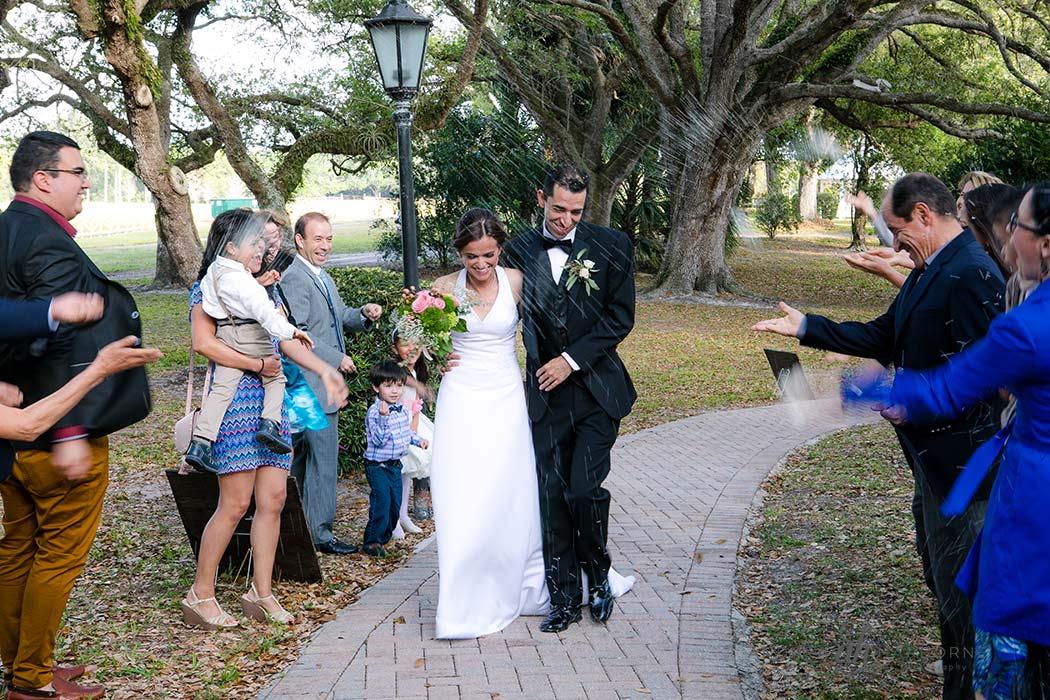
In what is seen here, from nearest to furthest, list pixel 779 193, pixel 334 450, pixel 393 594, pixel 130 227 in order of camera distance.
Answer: pixel 393 594, pixel 334 450, pixel 779 193, pixel 130 227

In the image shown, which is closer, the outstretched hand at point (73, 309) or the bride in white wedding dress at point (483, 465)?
the outstretched hand at point (73, 309)

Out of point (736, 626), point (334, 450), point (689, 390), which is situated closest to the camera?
point (736, 626)

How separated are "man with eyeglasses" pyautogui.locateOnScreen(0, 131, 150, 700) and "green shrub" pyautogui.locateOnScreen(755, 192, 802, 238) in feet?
132

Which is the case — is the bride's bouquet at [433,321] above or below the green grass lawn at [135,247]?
above

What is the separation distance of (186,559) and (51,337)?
3266 millimetres

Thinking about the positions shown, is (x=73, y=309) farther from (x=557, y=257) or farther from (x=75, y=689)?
(x=557, y=257)

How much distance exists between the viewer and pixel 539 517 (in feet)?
19.1

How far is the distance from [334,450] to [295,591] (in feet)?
3.76

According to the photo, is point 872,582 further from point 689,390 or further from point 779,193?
point 779,193

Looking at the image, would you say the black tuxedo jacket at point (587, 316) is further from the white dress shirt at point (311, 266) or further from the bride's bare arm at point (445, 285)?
the white dress shirt at point (311, 266)

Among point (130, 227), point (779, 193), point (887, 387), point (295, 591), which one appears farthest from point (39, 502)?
point (130, 227)

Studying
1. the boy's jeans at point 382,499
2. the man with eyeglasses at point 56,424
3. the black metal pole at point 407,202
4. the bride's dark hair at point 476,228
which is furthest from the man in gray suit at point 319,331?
the man with eyeglasses at point 56,424

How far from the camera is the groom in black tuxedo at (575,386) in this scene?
18.5ft

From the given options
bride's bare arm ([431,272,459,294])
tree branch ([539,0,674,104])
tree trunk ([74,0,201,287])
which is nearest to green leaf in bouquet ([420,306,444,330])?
bride's bare arm ([431,272,459,294])
